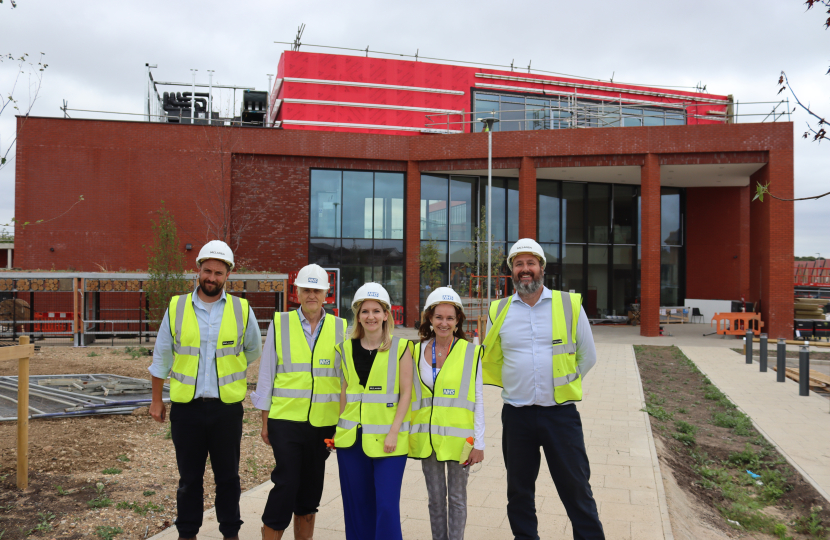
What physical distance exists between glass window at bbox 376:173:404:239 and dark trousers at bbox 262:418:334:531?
21183 mm

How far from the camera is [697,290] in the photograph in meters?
31.0

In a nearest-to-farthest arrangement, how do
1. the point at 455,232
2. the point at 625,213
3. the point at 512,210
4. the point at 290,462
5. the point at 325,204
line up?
the point at 290,462 < the point at 325,204 < the point at 455,232 < the point at 512,210 < the point at 625,213

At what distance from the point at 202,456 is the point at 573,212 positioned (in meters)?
26.8

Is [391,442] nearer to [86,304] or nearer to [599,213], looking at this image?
[86,304]

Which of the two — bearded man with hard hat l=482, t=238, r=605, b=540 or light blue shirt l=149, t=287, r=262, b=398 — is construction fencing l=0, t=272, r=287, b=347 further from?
bearded man with hard hat l=482, t=238, r=605, b=540

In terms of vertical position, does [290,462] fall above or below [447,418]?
below

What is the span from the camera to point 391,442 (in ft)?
11.7

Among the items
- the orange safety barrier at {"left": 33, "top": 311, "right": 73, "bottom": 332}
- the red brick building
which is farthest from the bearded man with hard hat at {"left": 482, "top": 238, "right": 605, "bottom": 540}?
the red brick building

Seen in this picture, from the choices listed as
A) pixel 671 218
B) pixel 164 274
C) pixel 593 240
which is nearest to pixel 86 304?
pixel 164 274

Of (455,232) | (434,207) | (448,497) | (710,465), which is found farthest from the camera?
(455,232)

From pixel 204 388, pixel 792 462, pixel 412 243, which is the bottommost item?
pixel 792 462

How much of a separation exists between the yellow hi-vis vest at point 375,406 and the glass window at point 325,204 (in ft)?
69.3

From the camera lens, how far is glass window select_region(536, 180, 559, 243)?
28.4m

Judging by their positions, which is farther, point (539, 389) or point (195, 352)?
point (195, 352)
